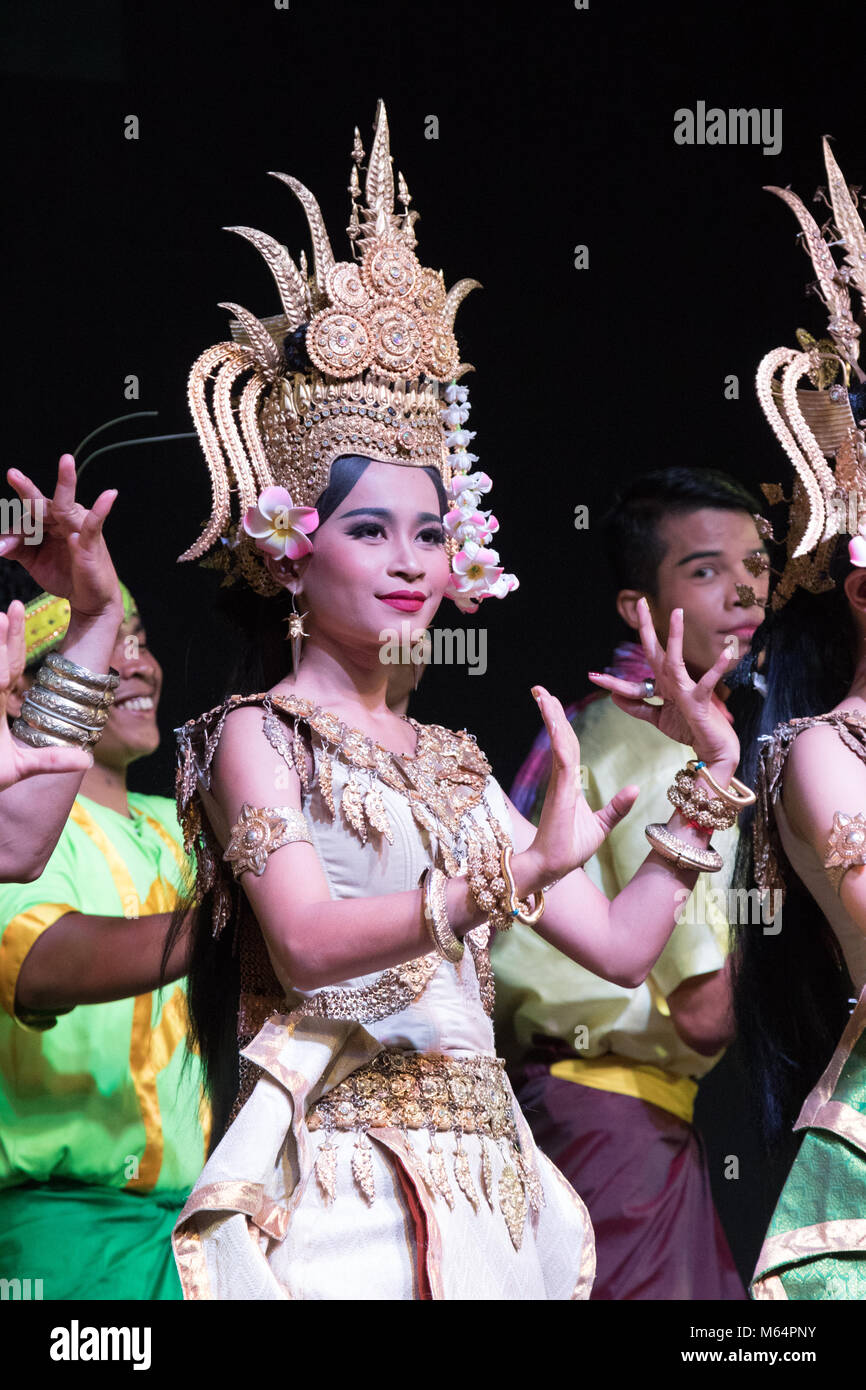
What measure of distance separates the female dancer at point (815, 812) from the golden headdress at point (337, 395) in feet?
1.69

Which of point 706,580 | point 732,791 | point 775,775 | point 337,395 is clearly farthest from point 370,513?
point 706,580

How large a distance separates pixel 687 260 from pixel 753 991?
1544mm

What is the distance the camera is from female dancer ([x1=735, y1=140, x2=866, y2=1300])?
277cm

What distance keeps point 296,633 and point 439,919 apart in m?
0.59

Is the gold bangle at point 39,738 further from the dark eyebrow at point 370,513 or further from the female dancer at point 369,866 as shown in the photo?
the dark eyebrow at point 370,513

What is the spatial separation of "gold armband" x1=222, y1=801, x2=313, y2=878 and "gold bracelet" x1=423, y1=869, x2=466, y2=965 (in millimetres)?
241

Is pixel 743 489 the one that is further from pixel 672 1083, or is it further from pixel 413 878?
pixel 413 878

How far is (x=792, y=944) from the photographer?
3.10 meters

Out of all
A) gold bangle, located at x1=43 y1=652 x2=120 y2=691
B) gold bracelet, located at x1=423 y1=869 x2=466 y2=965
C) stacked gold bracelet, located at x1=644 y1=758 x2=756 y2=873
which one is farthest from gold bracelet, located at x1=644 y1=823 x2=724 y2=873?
gold bangle, located at x1=43 y1=652 x2=120 y2=691

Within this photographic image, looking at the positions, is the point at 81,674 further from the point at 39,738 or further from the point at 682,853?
the point at 682,853

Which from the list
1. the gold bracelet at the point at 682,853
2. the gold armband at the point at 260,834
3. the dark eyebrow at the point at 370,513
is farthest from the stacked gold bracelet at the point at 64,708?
the gold bracelet at the point at 682,853

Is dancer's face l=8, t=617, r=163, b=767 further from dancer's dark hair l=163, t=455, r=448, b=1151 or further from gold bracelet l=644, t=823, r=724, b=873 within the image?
gold bracelet l=644, t=823, r=724, b=873

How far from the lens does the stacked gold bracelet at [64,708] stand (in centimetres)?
261

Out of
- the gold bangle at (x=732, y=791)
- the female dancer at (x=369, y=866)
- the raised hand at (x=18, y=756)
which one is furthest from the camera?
the gold bangle at (x=732, y=791)
